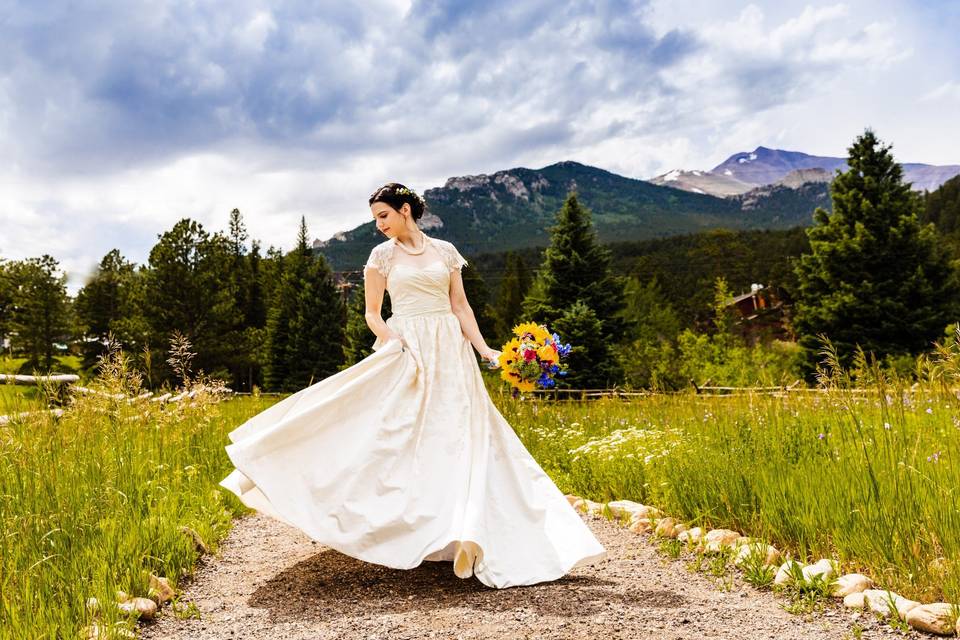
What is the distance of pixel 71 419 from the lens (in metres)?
5.10

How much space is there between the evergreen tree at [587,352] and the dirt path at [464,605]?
18237 mm

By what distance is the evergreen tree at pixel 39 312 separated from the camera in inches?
1721

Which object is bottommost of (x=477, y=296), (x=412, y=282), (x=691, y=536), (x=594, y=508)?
(x=594, y=508)

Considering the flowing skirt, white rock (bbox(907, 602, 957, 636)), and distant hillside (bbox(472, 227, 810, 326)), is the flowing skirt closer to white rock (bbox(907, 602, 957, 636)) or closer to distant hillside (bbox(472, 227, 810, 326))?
white rock (bbox(907, 602, 957, 636))

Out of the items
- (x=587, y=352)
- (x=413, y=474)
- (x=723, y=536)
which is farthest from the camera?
Result: (x=587, y=352)

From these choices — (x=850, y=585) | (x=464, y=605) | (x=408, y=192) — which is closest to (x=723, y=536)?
(x=850, y=585)

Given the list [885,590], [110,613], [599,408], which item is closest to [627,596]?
[885,590]

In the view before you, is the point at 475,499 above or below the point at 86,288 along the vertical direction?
below

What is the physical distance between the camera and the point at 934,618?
2996 mm

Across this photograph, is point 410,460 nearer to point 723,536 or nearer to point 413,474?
point 413,474

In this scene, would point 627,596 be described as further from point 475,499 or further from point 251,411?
point 251,411

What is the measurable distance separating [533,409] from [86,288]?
145ft

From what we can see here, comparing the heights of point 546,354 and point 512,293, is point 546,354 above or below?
below

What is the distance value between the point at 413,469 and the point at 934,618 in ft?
8.61
